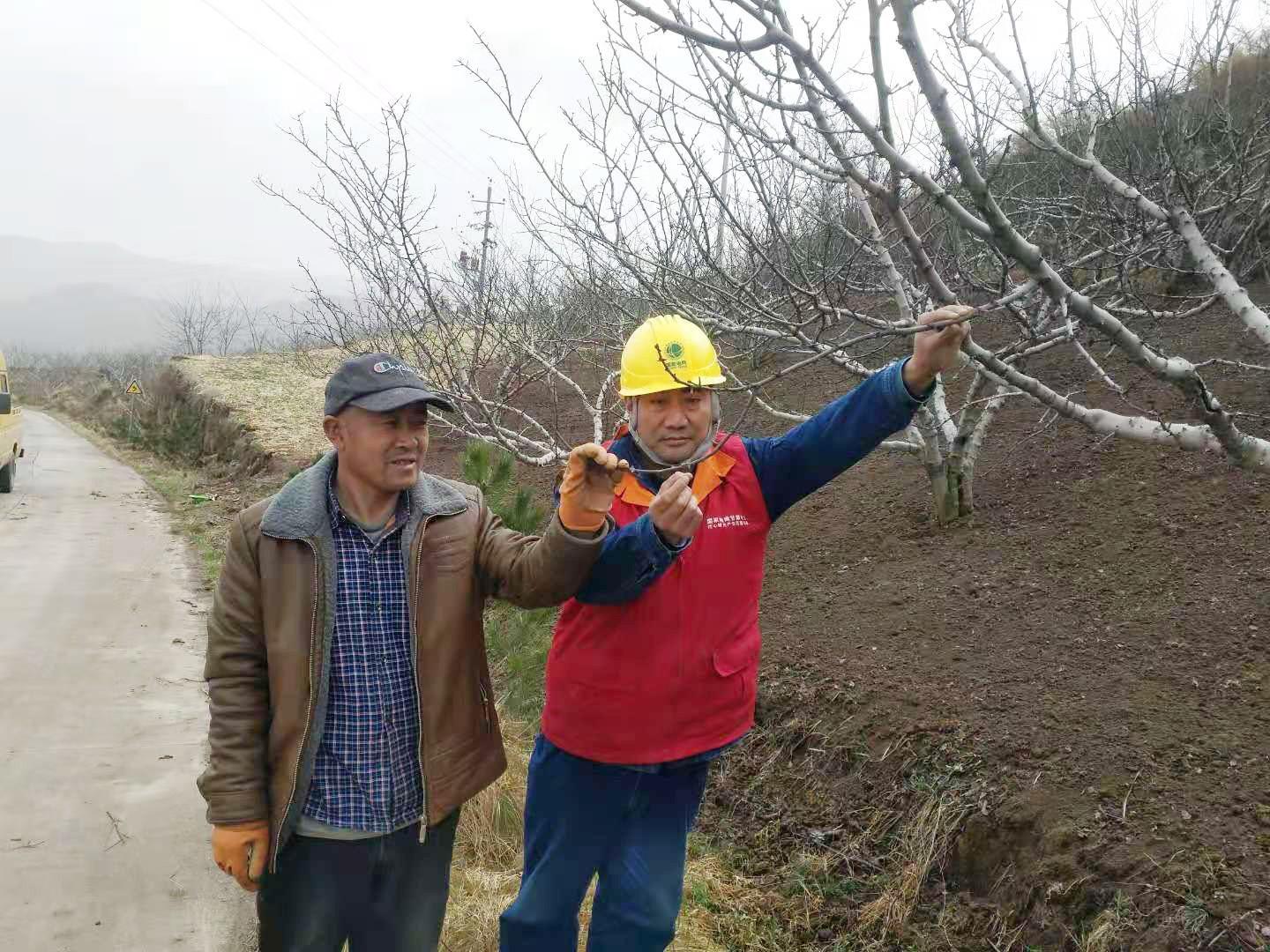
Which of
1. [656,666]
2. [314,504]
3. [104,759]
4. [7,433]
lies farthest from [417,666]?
[7,433]

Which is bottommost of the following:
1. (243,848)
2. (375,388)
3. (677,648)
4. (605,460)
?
(243,848)

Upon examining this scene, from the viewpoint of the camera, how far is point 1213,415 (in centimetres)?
194

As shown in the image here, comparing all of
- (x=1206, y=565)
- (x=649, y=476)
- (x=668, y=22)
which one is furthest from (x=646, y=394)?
(x=1206, y=565)

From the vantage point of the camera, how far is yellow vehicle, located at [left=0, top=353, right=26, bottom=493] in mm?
12260

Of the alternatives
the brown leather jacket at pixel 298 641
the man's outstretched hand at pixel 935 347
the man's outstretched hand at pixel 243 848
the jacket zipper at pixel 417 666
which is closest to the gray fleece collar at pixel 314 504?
the brown leather jacket at pixel 298 641

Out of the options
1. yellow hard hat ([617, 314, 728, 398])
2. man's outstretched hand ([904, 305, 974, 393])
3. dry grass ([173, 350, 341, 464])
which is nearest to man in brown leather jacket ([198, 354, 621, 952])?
yellow hard hat ([617, 314, 728, 398])

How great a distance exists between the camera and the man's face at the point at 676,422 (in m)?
2.08

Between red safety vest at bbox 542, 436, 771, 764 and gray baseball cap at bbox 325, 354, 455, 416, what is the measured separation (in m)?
0.50

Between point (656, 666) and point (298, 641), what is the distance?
29.1 inches

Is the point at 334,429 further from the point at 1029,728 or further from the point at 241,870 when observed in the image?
the point at 1029,728

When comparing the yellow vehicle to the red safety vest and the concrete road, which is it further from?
the red safety vest

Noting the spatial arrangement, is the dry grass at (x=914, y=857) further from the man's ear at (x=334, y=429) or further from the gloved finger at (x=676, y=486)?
the man's ear at (x=334, y=429)

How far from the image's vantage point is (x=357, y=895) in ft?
6.36

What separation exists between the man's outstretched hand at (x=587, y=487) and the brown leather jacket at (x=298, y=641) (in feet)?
0.12
